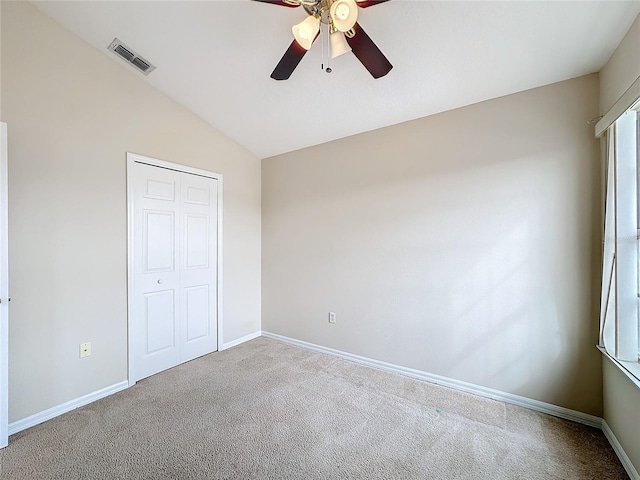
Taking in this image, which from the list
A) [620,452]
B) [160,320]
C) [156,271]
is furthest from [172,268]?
[620,452]

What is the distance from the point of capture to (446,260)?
8.33 feet

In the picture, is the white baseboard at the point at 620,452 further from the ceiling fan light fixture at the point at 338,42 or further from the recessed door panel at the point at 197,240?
the recessed door panel at the point at 197,240

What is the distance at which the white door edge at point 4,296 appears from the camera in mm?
1791

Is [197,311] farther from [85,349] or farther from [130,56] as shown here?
[130,56]

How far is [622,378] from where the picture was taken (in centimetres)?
169

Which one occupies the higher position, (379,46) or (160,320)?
(379,46)

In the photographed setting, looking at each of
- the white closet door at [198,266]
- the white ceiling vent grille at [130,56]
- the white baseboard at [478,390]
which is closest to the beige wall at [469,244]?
the white baseboard at [478,390]

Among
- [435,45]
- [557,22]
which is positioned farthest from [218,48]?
[557,22]

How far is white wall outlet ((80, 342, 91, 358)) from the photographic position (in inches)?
89.9

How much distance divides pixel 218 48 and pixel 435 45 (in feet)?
5.17

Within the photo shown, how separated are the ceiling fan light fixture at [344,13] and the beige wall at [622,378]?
4.98ft

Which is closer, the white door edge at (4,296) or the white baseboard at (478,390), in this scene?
the white door edge at (4,296)

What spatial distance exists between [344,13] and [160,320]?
291cm

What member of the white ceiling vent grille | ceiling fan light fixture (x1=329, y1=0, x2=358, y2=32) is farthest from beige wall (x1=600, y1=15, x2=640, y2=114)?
the white ceiling vent grille
